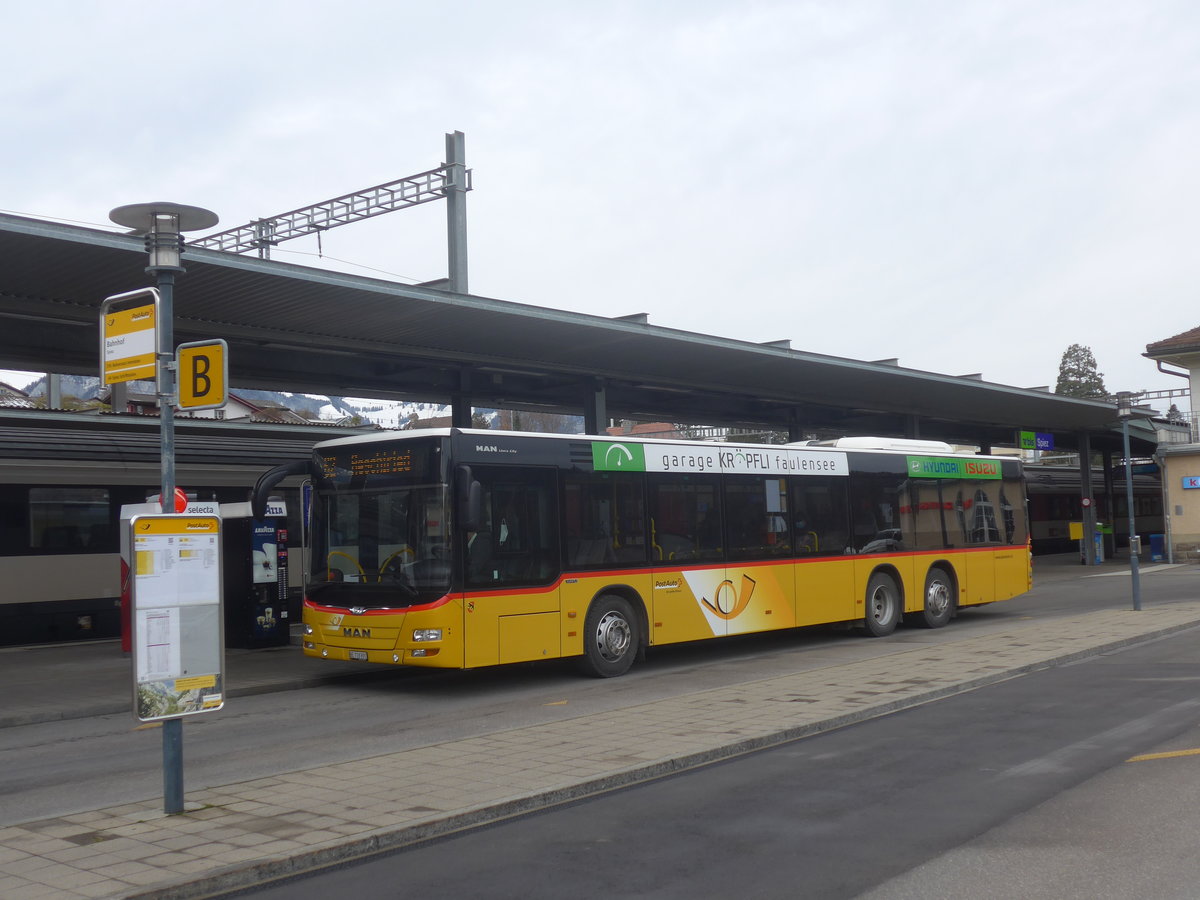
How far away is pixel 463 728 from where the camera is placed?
10.5 meters

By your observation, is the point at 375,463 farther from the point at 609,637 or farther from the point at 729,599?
the point at 729,599

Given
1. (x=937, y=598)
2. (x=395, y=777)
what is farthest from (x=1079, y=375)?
(x=395, y=777)

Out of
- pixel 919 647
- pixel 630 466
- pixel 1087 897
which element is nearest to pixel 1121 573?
pixel 919 647

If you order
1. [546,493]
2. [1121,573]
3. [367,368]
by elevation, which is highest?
[367,368]

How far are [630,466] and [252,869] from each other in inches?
361

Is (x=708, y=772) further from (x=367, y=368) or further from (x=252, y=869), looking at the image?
(x=367, y=368)

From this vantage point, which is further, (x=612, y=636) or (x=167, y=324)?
(x=612, y=636)

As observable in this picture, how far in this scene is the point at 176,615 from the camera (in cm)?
693

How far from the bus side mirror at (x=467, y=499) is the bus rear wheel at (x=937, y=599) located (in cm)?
995

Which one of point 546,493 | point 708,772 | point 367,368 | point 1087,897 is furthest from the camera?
point 367,368

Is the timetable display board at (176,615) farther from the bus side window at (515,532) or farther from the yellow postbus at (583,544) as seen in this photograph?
the bus side window at (515,532)

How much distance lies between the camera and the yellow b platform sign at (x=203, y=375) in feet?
24.4

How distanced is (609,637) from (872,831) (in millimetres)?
7603

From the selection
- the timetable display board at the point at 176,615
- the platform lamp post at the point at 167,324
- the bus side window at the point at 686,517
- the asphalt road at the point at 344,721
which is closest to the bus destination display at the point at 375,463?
the asphalt road at the point at 344,721
